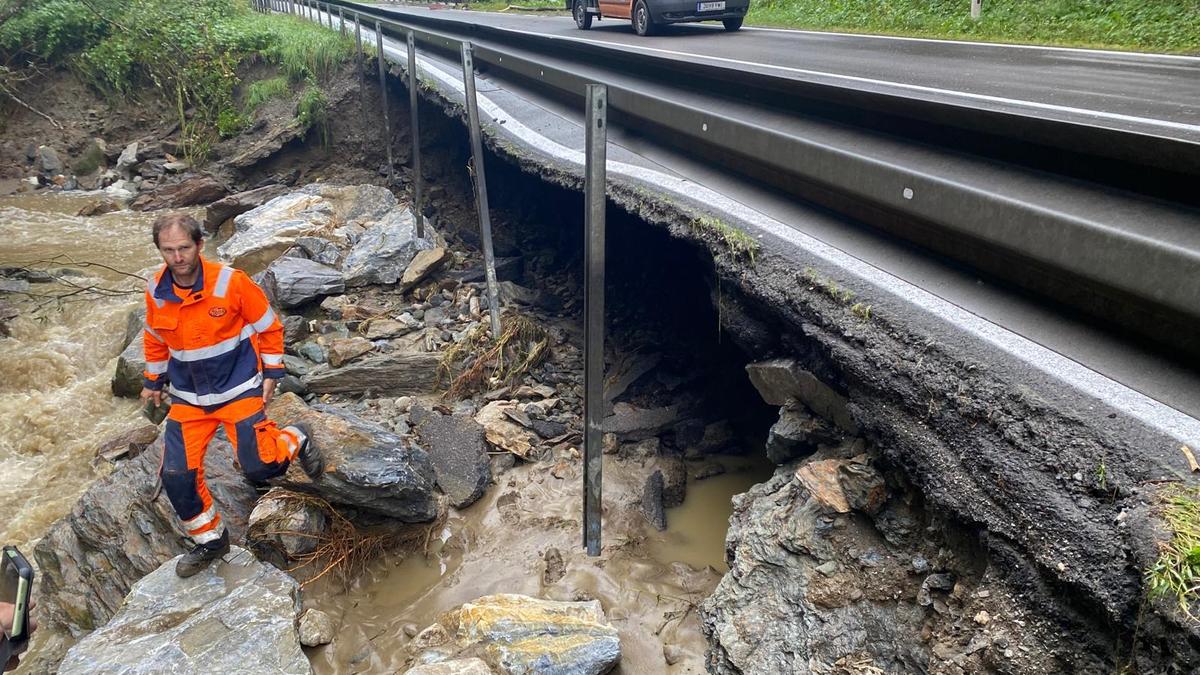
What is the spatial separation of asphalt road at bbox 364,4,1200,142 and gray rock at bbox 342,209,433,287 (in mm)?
4131

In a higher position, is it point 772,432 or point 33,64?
point 33,64

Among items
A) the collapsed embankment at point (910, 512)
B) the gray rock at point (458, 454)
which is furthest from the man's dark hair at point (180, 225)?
the collapsed embankment at point (910, 512)

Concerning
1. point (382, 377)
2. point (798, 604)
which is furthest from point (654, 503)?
point (382, 377)

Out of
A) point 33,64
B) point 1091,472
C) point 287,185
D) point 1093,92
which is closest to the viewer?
point 1091,472

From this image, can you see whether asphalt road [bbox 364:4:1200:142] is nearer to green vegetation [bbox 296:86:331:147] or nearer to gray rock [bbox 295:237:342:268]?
green vegetation [bbox 296:86:331:147]

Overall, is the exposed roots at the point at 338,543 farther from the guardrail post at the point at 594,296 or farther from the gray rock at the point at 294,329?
the gray rock at the point at 294,329

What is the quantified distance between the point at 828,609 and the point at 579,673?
1264mm

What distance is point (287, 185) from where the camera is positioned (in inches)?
491

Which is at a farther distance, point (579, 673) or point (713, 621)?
point (579, 673)

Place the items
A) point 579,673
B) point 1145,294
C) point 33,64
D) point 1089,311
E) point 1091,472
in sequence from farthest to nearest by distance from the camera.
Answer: point 33,64 → point 579,673 → point 1089,311 → point 1145,294 → point 1091,472

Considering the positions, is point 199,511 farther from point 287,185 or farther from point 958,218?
point 287,185

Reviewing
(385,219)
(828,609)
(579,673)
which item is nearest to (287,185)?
(385,219)

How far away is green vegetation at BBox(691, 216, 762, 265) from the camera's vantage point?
3.82 meters

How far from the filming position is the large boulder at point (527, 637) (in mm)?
3482
